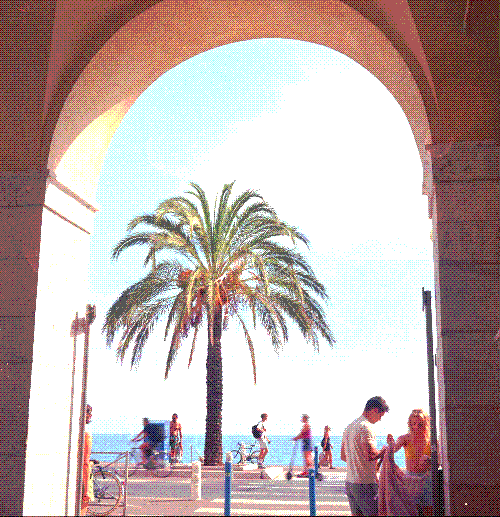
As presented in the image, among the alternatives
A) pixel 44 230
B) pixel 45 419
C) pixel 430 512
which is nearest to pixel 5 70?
pixel 44 230

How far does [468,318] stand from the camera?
6.80 m

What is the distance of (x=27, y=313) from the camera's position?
7488 mm

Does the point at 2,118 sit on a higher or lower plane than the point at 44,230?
higher

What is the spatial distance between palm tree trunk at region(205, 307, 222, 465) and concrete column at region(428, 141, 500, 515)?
1578cm

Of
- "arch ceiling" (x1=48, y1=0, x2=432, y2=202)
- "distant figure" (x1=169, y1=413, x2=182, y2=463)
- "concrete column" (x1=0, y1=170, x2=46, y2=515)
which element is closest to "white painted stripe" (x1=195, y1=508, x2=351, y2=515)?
"concrete column" (x1=0, y1=170, x2=46, y2=515)

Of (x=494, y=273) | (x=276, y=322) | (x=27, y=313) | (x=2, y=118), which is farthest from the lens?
(x=276, y=322)

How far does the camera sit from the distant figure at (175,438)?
22.9m

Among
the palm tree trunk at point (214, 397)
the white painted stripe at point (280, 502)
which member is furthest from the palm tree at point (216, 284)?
the white painted stripe at point (280, 502)

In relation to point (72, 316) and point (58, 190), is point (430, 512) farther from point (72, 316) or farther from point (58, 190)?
point (58, 190)

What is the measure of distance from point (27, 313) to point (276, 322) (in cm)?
1450

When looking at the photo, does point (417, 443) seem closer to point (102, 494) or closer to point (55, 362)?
point (55, 362)

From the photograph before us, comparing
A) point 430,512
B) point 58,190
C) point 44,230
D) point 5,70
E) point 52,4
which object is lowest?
point 430,512

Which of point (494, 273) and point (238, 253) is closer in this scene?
point (494, 273)

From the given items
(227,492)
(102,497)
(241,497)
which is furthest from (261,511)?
(102,497)
